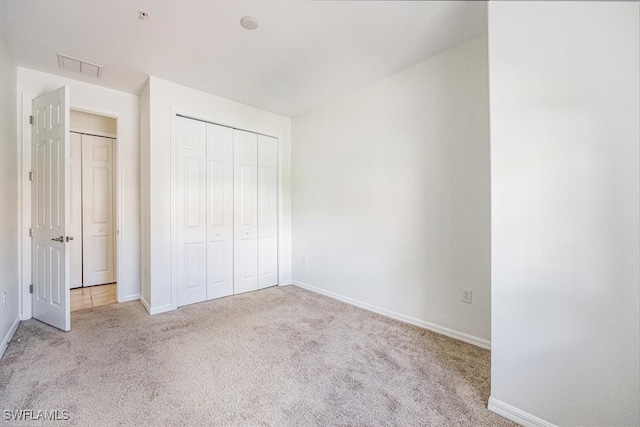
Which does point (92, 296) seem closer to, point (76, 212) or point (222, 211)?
point (76, 212)

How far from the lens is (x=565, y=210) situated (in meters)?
1.17

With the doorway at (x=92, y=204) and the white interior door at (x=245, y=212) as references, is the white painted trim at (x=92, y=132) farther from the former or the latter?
the white interior door at (x=245, y=212)

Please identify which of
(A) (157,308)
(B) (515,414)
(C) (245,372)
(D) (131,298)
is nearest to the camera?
(B) (515,414)

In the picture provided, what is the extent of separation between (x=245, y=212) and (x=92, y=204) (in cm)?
220

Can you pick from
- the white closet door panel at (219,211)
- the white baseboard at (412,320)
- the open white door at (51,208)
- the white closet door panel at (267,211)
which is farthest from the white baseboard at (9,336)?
the white baseboard at (412,320)

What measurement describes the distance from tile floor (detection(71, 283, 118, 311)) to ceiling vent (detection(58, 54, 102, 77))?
236 cm

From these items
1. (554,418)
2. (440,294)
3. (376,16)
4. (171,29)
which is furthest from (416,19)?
(554,418)

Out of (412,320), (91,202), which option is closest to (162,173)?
(91,202)

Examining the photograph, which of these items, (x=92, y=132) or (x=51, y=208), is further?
(x=92, y=132)

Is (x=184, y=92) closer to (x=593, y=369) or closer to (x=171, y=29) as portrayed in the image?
(x=171, y=29)

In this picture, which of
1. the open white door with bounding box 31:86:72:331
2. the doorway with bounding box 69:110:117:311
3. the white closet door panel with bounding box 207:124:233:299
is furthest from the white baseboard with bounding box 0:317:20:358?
the white closet door panel with bounding box 207:124:233:299

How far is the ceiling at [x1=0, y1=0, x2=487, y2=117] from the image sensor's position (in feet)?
5.77

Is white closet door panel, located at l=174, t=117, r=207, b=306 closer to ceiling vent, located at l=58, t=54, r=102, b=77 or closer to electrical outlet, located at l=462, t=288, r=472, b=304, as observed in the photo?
ceiling vent, located at l=58, t=54, r=102, b=77

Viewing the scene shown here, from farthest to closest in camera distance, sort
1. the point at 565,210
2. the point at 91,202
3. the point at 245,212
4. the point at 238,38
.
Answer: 1. the point at 91,202
2. the point at 245,212
3. the point at 238,38
4. the point at 565,210
